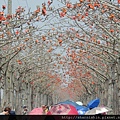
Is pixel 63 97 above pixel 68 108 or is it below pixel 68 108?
above

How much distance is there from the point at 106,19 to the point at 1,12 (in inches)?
175

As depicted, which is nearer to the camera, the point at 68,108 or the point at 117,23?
Result: the point at 68,108

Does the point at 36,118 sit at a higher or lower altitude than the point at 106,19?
lower

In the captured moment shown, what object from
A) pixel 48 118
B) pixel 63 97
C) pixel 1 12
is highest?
pixel 63 97

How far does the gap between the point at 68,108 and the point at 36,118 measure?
1.08 meters

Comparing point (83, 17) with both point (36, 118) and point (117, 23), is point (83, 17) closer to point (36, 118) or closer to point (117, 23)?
point (117, 23)

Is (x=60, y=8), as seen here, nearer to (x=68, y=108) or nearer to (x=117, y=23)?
(x=117, y=23)

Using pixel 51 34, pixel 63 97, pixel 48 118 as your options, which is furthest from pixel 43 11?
pixel 63 97

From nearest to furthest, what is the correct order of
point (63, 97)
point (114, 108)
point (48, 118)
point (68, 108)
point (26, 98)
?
point (48, 118) < point (68, 108) < point (114, 108) < point (26, 98) < point (63, 97)

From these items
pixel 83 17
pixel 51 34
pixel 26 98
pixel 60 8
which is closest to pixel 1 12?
pixel 60 8

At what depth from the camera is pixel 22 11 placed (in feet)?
48.2

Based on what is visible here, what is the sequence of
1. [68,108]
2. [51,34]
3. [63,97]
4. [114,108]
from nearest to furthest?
[68,108] → [51,34] → [114,108] → [63,97]

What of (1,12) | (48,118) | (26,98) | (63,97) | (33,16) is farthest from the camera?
(63,97)

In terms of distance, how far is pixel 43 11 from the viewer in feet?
44.8
